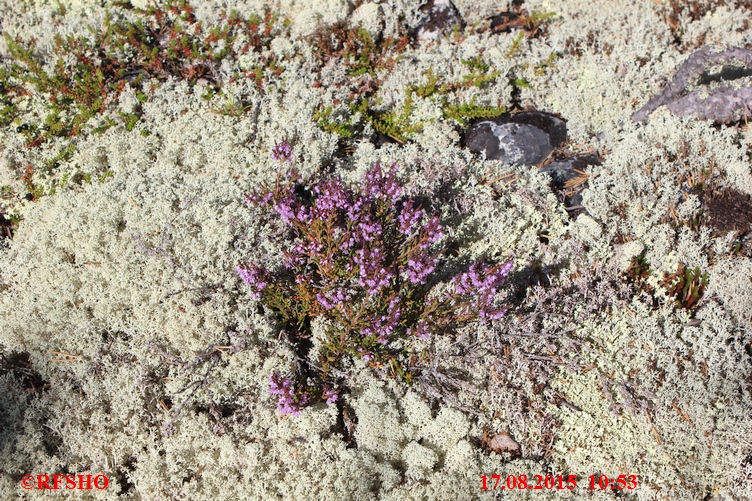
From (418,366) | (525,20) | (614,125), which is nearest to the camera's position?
(418,366)

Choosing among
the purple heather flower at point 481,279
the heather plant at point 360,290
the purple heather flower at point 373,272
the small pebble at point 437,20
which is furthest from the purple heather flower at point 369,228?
the small pebble at point 437,20

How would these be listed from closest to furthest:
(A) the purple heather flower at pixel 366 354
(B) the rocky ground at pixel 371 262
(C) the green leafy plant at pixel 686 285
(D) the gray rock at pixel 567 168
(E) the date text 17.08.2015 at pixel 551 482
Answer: (E) the date text 17.08.2015 at pixel 551 482
(B) the rocky ground at pixel 371 262
(A) the purple heather flower at pixel 366 354
(C) the green leafy plant at pixel 686 285
(D) the gray rock at pixel 567 168

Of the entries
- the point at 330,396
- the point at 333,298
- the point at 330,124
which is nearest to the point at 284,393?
the point at 330,396

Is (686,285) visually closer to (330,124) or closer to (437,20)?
(330,124)

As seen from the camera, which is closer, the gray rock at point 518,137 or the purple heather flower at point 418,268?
the purple heather flower at point 418,268

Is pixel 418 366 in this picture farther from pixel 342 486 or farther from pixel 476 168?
pixel 476 168

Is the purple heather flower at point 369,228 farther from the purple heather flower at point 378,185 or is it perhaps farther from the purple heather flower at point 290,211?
the purple heather flower at point 290,211

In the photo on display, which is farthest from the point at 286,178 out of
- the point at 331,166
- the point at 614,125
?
the point at 614,125
